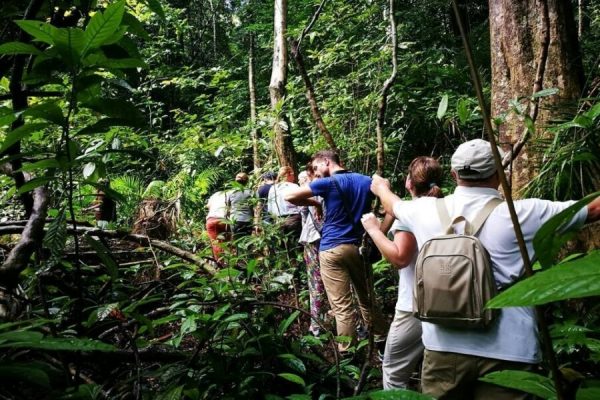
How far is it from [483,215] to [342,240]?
2081mm

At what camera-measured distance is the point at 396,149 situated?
23.0 feet

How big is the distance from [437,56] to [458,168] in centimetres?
567

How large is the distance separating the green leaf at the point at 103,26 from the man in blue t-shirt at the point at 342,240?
9.13 feet

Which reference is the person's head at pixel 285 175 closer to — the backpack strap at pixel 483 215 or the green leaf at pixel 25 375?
the backpack strap at pixel 483 215

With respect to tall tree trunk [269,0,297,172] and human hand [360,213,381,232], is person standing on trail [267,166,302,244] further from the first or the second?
human hand [360,213,381,232]

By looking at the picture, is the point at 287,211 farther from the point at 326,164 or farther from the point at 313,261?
the point at 326,164

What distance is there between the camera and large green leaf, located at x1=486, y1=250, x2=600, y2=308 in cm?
37

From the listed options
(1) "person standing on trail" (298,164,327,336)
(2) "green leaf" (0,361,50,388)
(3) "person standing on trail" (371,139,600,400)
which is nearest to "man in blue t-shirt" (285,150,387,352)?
(1) "person standing on trail" (298,164,327,336)

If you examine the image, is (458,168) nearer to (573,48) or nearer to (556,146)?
(556,146)

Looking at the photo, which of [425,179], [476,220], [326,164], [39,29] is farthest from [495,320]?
[326,164]

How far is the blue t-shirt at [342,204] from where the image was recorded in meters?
3.85

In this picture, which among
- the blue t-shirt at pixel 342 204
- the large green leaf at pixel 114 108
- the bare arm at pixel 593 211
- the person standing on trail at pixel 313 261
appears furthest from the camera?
the person standing on trail at pixel 313 261

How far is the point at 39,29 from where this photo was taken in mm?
1117

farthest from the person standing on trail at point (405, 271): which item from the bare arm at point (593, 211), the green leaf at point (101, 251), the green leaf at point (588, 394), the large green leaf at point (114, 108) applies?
the green leaf at point (588, 394)
